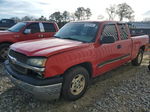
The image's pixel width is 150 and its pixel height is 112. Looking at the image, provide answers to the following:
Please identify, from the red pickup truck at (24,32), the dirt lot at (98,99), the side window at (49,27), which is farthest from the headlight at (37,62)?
the side window at (49,27)

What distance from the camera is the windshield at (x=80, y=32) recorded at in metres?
3.86

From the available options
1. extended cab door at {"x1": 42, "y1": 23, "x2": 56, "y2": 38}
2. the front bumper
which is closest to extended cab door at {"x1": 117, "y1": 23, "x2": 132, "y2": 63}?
the front bumper

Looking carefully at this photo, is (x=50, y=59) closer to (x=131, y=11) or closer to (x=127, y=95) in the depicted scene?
(x=127, y=95)

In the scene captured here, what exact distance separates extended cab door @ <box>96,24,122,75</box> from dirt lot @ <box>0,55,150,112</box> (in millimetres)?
539

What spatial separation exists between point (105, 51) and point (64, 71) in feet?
4.77

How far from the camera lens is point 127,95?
3.76 metres

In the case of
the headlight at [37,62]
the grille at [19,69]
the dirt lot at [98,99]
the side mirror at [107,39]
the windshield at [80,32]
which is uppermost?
the windshield at [80,32]

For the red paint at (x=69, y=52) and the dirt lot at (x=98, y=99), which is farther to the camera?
the dirt lot at (x=98, y=99)

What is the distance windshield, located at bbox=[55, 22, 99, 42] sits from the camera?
386 cm

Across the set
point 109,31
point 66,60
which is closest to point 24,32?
point 109,31

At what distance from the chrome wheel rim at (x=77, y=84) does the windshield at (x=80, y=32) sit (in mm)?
964

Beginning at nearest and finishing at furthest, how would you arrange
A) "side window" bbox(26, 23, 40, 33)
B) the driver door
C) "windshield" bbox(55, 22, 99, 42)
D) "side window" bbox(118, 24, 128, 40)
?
"windshield" bbox(55, 22, 99, 42) → "side window" bbox(118, 24, 128, 40) → the driver door → "side window" bbox(26, 23, 40, 33)

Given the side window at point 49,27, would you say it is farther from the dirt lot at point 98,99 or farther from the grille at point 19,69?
the grille at point 19,69

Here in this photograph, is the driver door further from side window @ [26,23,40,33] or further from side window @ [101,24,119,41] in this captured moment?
side window @ [101,24,119,41]
